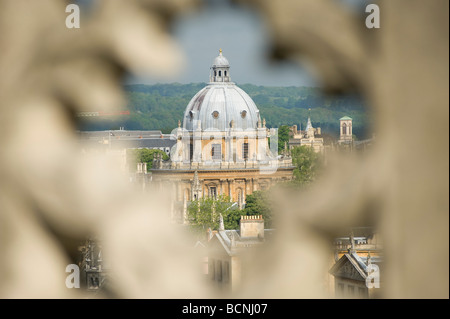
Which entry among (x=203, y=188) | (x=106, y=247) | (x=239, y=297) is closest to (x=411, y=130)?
(x=239, y=297)

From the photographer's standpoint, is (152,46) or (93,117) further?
(93,117)

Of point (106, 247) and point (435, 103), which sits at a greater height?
point (435, 103)

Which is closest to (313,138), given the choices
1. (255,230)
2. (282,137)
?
(255,230)

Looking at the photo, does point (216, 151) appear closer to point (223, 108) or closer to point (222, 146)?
point (222, 146)

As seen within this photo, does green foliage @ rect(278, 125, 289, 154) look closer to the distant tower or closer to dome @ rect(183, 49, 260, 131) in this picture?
dome @ rect(183, 49, 260, 131)

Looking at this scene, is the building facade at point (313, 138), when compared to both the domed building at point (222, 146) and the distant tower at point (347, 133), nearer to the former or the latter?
the distant tower at point (347, 133)

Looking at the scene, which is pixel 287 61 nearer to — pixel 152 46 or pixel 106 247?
pixel 152 46

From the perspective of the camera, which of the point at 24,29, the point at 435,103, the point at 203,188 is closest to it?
the point at 435,103

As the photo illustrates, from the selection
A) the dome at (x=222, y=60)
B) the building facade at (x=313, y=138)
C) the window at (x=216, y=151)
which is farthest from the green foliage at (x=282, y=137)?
the dome at (x=222, y=60)
